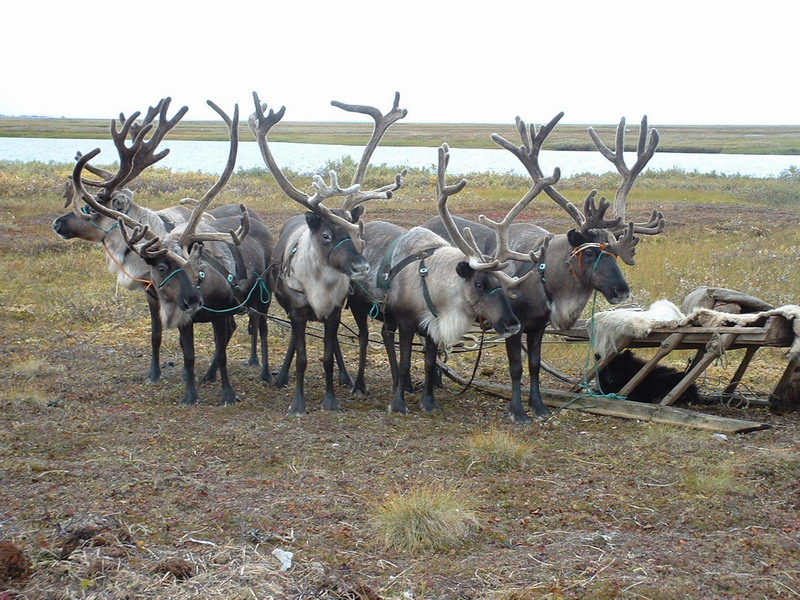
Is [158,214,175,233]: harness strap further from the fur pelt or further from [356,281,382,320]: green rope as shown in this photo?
the fur pelt

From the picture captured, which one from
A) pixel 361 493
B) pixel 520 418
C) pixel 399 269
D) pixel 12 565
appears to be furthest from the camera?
pixel 399 269

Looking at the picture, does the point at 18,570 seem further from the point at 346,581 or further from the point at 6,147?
the point at 6,147

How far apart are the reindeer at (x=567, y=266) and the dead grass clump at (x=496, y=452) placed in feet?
3.97

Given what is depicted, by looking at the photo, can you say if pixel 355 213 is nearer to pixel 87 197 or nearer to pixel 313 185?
pixel 313 185

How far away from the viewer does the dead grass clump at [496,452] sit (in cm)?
684

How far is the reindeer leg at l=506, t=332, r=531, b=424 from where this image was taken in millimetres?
8367

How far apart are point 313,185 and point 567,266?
2787mm

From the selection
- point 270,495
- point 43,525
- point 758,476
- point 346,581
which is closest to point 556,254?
point 758,476

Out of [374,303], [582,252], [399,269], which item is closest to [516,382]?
[582,252]

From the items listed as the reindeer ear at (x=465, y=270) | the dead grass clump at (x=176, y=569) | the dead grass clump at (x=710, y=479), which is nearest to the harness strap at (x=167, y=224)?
the reindeer ear at (x=465, y=270)

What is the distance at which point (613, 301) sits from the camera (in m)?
8.23

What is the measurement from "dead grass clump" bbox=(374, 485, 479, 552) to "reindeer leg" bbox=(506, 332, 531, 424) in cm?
272

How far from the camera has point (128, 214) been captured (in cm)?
988

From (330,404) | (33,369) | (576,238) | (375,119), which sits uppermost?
(375,119)
